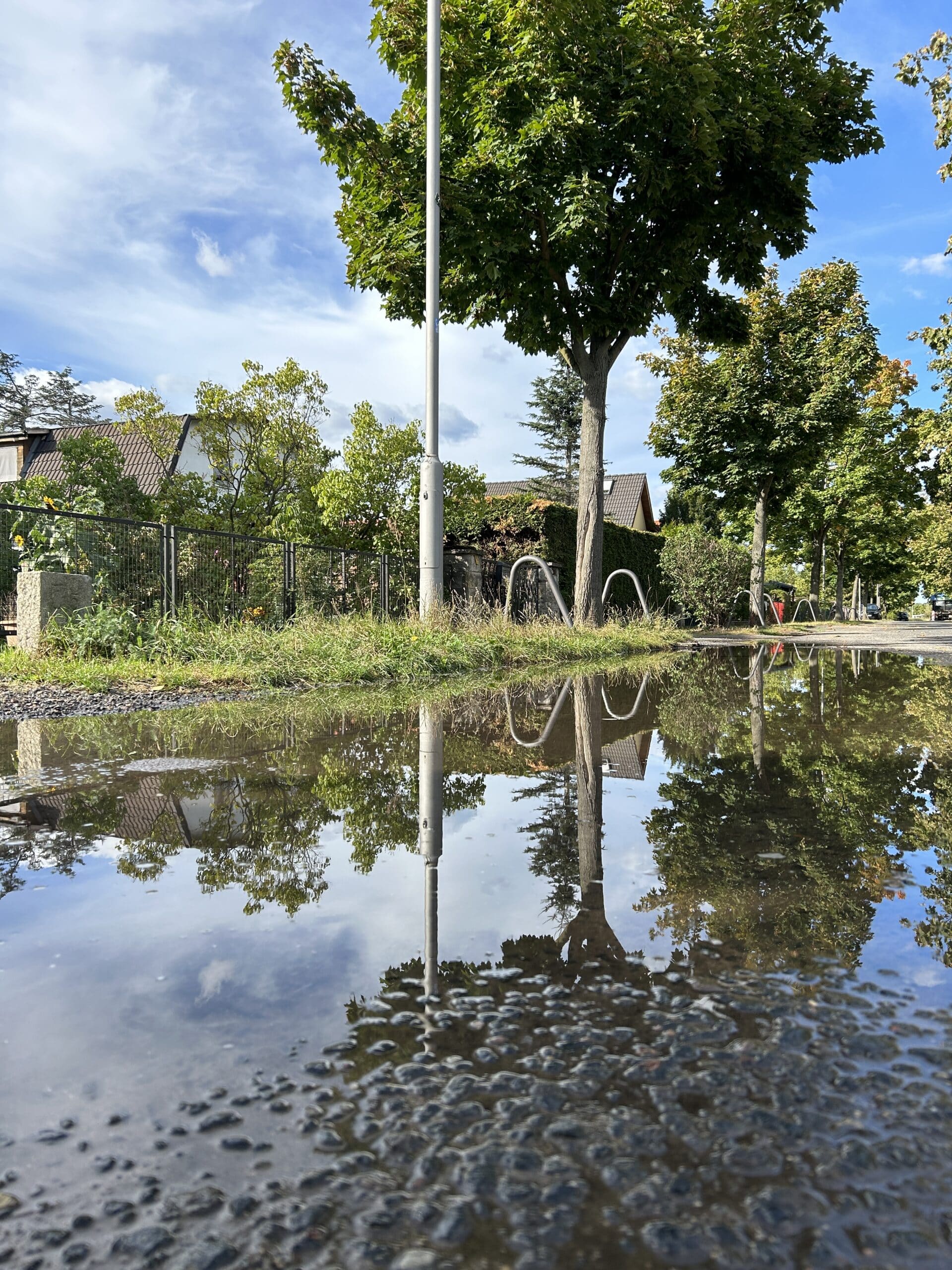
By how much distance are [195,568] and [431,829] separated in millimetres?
10093

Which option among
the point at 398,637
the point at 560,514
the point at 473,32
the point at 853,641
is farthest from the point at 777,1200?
the point at 853,641

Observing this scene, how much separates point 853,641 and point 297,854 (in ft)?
71.1

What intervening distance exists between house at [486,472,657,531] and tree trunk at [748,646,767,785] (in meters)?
36.8

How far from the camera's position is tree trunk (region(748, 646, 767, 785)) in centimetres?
473

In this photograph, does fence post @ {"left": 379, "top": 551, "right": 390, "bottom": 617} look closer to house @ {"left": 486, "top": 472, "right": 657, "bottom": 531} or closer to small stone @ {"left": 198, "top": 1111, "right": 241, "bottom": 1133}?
small stone @ {"left": 198, "top": 1111, "right": 241, "bottom": 1133}

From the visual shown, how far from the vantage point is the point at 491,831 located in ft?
10.9

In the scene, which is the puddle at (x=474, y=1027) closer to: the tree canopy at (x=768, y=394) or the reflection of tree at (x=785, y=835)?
the reflection of tree at (x=785, y=835)

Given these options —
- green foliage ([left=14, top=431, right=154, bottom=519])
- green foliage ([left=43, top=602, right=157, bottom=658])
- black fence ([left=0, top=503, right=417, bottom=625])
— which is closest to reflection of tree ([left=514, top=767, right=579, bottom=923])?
green foliage ([left=43, top=602, right=157, bottom=658])

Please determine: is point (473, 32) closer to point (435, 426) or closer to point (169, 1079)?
point (435, 426)

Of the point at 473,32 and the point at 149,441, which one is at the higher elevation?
the point at 473,32

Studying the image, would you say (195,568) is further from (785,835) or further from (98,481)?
(98,481)

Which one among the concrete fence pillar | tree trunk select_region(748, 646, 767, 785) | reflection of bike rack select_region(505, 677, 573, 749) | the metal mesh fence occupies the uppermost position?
the metal mesh fence

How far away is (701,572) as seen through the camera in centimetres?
2880

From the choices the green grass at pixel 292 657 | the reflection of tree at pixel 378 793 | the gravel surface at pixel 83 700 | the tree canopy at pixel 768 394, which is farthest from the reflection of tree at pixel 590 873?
the tree canopy at pixel 768 394
